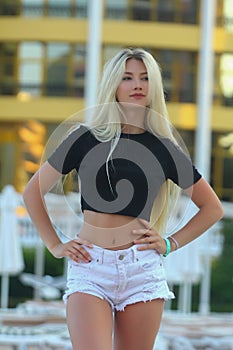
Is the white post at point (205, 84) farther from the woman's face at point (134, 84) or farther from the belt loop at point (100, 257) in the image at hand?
the belt loop at point (100, 257)

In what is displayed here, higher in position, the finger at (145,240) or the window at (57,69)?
the finger at (145,240)

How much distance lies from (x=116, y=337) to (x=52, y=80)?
24.0 meters

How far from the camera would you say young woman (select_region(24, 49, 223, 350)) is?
3.15 meters

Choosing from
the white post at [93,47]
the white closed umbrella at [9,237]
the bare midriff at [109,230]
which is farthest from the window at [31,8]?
the bare midriff at [109,230]

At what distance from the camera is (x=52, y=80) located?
2697 centimetres

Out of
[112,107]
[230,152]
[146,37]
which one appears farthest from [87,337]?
[230,152]

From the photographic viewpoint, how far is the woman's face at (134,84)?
3.30 metres

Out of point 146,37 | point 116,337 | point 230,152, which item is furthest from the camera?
point 230,152

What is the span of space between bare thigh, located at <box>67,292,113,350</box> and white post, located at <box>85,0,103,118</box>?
21.7 metres

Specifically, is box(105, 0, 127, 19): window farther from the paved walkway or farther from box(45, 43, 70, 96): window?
the paved walkway

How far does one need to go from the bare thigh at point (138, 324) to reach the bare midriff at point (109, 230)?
0.71 ft

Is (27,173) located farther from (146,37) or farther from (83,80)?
(146,37)

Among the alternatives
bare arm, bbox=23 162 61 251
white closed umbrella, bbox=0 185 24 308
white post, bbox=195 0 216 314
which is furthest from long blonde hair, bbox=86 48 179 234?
white post, bbox=195 0 216 314

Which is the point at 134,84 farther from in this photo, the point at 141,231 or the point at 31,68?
the point at 31,68
